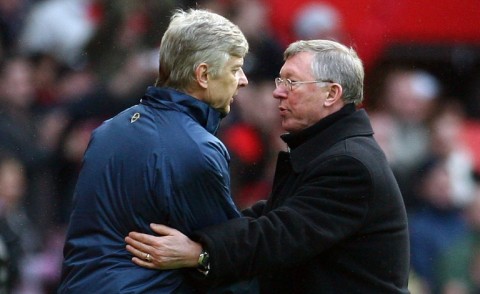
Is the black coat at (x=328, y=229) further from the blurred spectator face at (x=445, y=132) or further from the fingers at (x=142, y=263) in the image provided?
the blurred spectator face at (x=445, y=132)

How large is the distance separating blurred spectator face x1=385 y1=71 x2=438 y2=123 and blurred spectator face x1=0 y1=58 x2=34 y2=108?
8.50 feet

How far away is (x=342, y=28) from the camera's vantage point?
895 centimetres

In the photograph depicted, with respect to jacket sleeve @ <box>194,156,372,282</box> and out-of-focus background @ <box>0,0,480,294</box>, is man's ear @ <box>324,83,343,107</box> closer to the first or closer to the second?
jacket sleeve @ <box>194,156,372,282</box>

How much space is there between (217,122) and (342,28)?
4.52m

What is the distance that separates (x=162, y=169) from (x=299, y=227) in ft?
1.77

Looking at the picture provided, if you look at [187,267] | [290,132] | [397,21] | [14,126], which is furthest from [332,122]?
[397,21]

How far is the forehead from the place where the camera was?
4.81 meters

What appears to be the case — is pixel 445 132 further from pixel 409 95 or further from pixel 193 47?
pixel 193 47

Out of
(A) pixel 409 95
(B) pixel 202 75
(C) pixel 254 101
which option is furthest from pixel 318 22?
(B) pixel 202 75

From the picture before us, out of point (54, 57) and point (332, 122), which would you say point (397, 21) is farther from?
point (332, 122)

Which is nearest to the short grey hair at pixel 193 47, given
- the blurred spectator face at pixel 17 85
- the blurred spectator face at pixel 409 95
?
the blurred spectator face at pixel 17 85

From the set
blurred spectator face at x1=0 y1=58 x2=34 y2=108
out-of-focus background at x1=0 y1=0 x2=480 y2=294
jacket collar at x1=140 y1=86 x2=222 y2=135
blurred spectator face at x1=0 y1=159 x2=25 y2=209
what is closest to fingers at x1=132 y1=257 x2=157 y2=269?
jacket collar at x1=140 y1=86 x2=222 y2=135

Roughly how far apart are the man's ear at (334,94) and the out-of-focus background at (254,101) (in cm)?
292

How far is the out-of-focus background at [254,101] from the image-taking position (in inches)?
301
